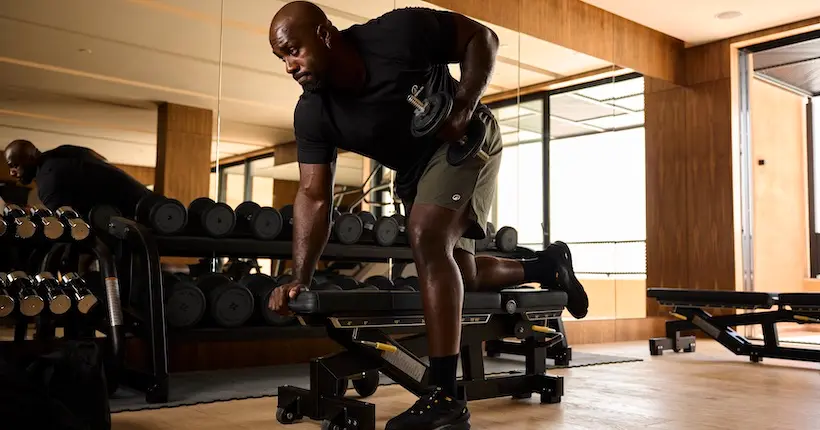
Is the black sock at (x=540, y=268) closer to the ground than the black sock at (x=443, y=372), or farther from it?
farther from it

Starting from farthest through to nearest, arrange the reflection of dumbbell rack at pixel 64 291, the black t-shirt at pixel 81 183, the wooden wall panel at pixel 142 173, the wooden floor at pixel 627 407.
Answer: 1. the wooden wall panel at pixel 142 173
2. the black t-shirt at pixel 81 183
3. the reflection of dumbbell rack at pixel 64 291
4. the wooden floor at pixel 627 407

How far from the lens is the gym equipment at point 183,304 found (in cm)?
270

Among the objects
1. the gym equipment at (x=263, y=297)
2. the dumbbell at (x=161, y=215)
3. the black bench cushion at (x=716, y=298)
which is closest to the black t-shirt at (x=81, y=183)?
the dumbbell at (x=161, y=215)

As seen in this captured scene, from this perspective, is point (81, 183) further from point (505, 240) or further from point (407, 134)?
point (505, 240)

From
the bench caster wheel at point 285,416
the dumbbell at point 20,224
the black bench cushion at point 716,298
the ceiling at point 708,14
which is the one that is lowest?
the bench caster wheel at point 285,416

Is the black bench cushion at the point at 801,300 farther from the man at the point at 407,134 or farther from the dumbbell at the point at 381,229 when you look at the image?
the man at the point at 407,134

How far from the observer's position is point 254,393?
2623 mm

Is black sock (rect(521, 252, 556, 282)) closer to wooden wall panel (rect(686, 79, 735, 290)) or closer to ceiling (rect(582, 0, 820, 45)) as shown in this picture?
ceiling (rect(582, 0, 820, 45))

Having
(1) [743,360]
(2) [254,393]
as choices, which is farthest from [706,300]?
(2) [254,393]

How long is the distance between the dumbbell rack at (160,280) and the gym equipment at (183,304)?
4cm

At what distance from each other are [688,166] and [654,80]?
743mm

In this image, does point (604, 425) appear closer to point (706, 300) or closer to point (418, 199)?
point (418, 199)

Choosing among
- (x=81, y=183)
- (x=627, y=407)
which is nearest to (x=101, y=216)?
(x=81, y=183)

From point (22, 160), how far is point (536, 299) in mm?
2057
